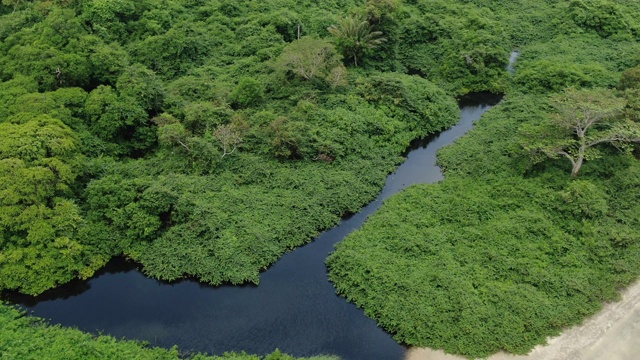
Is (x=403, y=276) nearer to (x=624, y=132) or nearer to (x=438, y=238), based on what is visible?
(x=438, y=238)

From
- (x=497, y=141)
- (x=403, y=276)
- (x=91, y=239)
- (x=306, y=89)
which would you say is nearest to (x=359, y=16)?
(x=306, y=89)

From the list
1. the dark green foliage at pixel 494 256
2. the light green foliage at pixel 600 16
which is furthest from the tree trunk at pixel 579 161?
the light green foliage at pixel 600 16

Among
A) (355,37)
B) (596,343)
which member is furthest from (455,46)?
(596,343)

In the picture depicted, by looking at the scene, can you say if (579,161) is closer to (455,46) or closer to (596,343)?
(596,343)

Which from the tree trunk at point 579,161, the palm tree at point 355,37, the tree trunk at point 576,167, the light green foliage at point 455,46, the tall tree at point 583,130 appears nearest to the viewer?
the tall tree at point 583,130

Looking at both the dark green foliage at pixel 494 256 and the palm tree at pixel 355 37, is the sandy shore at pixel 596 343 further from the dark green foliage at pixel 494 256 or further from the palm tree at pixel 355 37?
the palm tree at pixel 355 37
